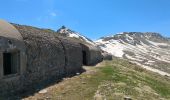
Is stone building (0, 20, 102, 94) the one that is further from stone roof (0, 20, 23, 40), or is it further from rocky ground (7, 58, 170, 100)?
rocky ground (7, 58, 170, 100)

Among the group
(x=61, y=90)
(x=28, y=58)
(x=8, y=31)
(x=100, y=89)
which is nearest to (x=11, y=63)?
(x=28, y=58)

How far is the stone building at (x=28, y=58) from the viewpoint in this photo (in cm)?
2089

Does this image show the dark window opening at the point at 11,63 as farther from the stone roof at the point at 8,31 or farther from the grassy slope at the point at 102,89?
the grassy slope at the point at 102,89

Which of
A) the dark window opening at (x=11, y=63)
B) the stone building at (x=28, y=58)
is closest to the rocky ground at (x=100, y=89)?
the stone building at (x=28, y=58)

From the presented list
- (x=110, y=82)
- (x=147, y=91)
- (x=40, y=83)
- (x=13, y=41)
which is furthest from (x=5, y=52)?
(x=147, y=91)

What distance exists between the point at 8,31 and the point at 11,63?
2246 millimetres

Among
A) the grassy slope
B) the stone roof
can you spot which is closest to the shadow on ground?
the grassy slope

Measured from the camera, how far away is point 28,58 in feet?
75.5

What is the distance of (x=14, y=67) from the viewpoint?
22.2 metres

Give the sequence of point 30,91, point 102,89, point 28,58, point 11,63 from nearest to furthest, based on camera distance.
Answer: point 11,63 → point 30,91 → point 28,58 → point 102,89

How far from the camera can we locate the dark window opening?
22047 millimetres

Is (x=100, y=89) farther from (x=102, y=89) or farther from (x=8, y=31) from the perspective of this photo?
(x=8, y=31)

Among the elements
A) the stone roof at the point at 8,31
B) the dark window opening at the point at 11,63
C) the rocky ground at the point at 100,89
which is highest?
the stone roof at the point at 8,31

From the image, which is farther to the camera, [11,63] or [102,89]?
[102,89]
